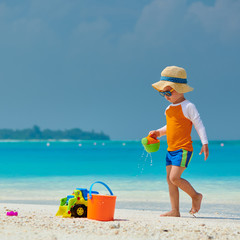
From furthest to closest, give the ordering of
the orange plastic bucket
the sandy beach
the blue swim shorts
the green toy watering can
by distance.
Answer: the green toy watering can → the blue swim shorts → the orange plastic bucket → the sandy beach

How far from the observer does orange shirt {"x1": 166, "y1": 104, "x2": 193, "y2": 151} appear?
4.58 meters

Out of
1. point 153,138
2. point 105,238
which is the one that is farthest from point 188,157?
point 105,238

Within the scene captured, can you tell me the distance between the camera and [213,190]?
874 cm

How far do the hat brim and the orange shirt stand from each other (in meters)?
0.17

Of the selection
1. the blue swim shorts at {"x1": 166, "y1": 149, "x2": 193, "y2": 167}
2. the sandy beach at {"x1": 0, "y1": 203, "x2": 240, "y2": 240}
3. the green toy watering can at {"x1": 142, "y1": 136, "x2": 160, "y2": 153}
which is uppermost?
the green toy watering can at {"x1": 142, "y1": 136, "x2": 160, "y2": 153}

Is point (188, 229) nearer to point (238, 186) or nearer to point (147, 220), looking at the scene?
point (147, 220)

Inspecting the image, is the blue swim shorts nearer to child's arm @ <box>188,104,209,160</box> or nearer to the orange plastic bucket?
child's arm @ <box>188,104,209,160</box>

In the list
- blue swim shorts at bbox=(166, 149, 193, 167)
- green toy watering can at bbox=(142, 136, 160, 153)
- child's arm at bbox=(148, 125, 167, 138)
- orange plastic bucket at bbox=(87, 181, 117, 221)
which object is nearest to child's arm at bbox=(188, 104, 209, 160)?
blue swim shorts at bbox=(166, 149, 193, 167)

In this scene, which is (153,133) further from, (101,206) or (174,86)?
(101,206)

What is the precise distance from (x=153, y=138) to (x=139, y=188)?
4.25 metres

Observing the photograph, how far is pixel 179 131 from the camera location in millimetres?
4613

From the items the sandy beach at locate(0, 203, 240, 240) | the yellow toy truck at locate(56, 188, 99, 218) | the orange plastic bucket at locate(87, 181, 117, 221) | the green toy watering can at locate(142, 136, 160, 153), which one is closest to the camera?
the sandy beach at locate(0, 203, 240, 240)

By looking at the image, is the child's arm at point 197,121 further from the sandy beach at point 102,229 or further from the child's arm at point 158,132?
the sandy beach at point 102,229

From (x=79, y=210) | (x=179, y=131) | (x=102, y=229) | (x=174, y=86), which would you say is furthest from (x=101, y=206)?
(x=174, y=86)
